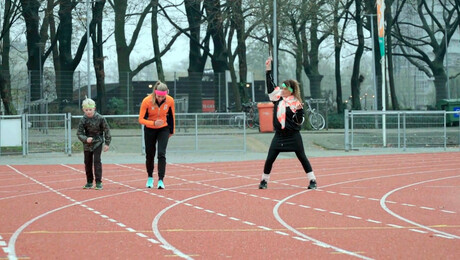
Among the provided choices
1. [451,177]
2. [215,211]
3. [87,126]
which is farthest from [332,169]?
[215,211]

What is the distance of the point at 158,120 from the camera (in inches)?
576

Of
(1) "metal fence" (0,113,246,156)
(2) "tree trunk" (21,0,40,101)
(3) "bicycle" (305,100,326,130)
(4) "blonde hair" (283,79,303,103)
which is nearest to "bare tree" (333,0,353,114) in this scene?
(3) "bicycle" (305,100,326,130)

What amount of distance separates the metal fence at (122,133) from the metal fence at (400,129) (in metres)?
4.12

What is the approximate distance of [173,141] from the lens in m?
27.0

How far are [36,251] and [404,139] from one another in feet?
73.2

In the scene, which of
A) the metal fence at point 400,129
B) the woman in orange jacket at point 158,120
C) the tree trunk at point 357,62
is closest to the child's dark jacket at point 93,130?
the woman in orange jacket at point 158,120

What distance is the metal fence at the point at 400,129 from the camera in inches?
1144

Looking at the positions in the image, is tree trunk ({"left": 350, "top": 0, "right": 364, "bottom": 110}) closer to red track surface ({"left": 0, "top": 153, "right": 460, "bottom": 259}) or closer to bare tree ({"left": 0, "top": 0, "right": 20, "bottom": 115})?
bare tree ({"left": 0, "top": 0, "right": 20, "bottom": 115})

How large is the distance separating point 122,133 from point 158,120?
1380 cm

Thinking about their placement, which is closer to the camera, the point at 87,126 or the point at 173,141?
the point at 87,126

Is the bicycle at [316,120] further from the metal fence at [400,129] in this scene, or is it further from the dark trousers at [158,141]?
the dark trousers at [158,141]

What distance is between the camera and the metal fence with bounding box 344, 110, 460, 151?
2906 centimetres

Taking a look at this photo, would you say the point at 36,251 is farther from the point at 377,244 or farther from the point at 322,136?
the point at 322,136

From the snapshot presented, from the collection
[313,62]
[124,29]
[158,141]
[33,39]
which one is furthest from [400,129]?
[313,62]
